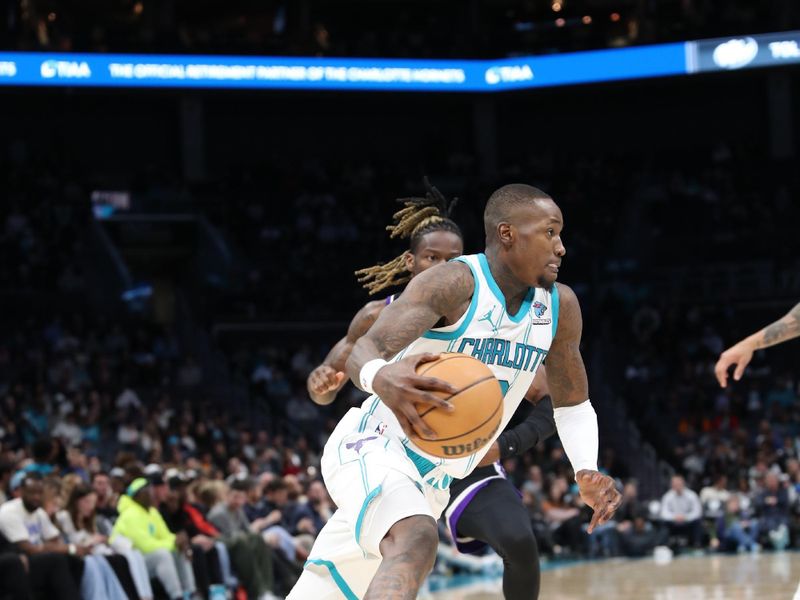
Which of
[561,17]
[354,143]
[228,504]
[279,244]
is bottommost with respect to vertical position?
[228,504]

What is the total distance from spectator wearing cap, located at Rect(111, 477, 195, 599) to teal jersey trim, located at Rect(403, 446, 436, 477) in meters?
5.62

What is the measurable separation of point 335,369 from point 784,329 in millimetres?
1862

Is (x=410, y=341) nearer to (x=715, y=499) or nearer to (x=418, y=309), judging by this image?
(x=418, y=309)

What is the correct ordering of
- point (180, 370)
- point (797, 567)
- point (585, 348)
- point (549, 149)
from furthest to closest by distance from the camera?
point (549, 149) < point (585, 348) < point (180, 370) < point (797, 567)

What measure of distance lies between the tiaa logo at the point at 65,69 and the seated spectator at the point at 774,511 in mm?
13490

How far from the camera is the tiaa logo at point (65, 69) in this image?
22.0 metres

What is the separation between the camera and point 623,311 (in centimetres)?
2328

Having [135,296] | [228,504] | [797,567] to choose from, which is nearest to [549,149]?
[135,296]

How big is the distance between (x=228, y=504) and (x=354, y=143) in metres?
18.2

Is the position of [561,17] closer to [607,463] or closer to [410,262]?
[607,463]

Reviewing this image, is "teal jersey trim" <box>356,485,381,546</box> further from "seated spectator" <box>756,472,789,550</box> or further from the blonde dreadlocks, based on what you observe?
"seated spectator" <box>756,472,789,550</box>

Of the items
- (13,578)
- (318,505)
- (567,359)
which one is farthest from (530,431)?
(318,505)

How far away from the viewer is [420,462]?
4359 mm

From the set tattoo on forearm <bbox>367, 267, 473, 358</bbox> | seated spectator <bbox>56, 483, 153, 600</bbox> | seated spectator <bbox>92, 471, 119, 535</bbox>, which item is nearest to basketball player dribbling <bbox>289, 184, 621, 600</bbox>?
tattoo on forearm <bbox>367, 267, 473, 358</bbox>
